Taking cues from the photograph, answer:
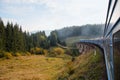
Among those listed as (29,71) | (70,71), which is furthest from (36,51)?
(70,71)

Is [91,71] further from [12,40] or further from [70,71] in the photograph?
[12,40]

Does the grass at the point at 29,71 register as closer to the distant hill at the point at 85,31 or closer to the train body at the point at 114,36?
the train body at the point at 114,36

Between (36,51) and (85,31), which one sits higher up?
(85,31)

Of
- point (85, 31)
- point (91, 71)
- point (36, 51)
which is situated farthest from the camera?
point (85, 31)

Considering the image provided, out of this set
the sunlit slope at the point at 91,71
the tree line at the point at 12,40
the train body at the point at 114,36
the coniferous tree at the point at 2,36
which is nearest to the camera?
the train body at the point at 114,36

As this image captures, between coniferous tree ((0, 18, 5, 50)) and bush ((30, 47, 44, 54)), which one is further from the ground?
coniferous tree ((0, 18, 5, 50))

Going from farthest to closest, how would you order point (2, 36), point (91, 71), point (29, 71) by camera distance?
1. point (2, 36)
2. point (29, 71)
3. point (91, 71)

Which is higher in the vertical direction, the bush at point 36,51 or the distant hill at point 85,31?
the distant hill at point 85,31

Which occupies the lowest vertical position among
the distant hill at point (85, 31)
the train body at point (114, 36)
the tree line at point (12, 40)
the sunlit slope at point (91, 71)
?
the sunlit slope at point (91, 71)

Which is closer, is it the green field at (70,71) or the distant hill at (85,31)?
the green field at (70,71)

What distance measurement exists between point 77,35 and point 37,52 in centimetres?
8186

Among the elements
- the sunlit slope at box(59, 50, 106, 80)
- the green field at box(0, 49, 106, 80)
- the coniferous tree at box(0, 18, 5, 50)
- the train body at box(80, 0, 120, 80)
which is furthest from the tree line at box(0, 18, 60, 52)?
the train body at box(80, 0, 120, 80)

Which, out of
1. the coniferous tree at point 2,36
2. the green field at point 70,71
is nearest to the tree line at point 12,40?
the coniferous tree at point 2,36

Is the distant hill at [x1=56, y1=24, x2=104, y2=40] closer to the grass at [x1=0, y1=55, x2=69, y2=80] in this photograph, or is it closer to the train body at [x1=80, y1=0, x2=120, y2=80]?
the grass at [x1=0, y1=55, x2=69, y2=80]
